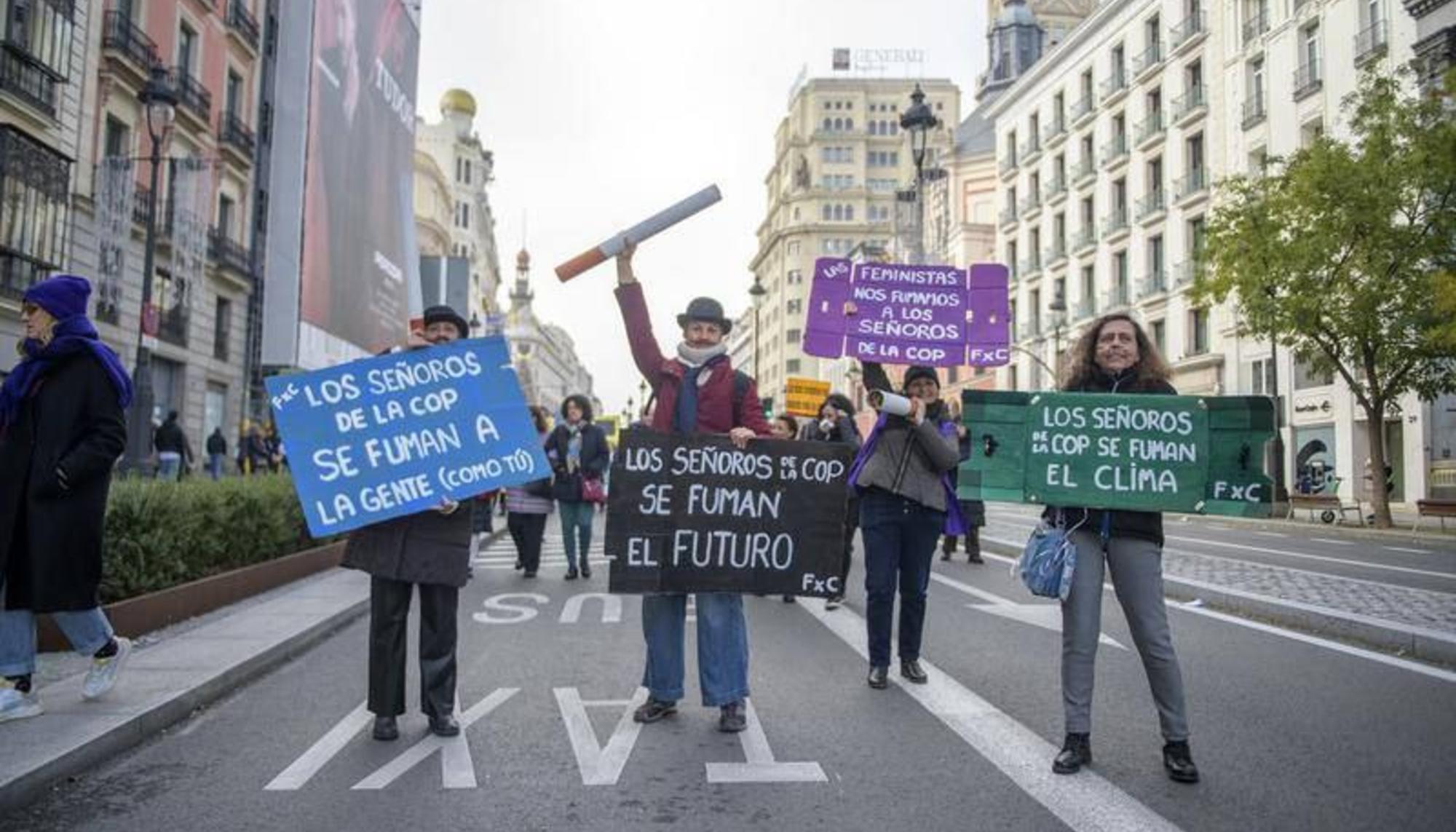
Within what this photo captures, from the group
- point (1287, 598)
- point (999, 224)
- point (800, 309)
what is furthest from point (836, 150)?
point (1287, 598)

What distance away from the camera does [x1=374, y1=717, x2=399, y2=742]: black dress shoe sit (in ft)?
16.4

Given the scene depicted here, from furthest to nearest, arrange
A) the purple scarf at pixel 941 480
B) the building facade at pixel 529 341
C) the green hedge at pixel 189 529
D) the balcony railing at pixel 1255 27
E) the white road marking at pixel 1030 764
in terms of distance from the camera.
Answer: the building facade at pixel 529 341 < the balcony railing at pixel 1255 27 < the green hedge at pixel 189 529 < the purple scarf at pixel 941 480 < the white road marking at pixel 1030 764

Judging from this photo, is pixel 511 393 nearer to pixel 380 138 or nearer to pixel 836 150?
pixel 380 138

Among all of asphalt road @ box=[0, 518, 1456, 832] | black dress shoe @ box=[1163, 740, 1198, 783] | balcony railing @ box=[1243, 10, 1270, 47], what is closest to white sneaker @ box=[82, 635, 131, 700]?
asphalt road @ box=[0, 518, 1456, 832]

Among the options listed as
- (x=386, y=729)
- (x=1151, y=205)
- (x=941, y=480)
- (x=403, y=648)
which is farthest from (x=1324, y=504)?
(x=386, y=729)

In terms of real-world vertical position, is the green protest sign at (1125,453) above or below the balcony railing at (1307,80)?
below

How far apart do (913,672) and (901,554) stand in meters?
0.69

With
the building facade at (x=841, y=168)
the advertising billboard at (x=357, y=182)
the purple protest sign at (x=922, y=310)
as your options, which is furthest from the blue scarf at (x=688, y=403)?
the building facade at (x=841, y=168)

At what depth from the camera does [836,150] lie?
114375 mm

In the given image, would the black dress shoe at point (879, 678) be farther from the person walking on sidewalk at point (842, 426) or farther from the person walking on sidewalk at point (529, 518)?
the person walking on sidewalk at point (529, 518)

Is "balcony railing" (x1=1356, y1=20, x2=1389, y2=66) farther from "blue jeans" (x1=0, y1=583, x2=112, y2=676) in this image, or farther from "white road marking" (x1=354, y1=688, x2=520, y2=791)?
"blue jeans" (x1=0, y1=583, x2=112, y2=676)

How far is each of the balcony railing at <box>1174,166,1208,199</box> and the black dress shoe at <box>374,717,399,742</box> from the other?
41.1m

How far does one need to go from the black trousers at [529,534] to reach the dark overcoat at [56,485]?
23.4 feet

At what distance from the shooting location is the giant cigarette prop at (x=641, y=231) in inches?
205
